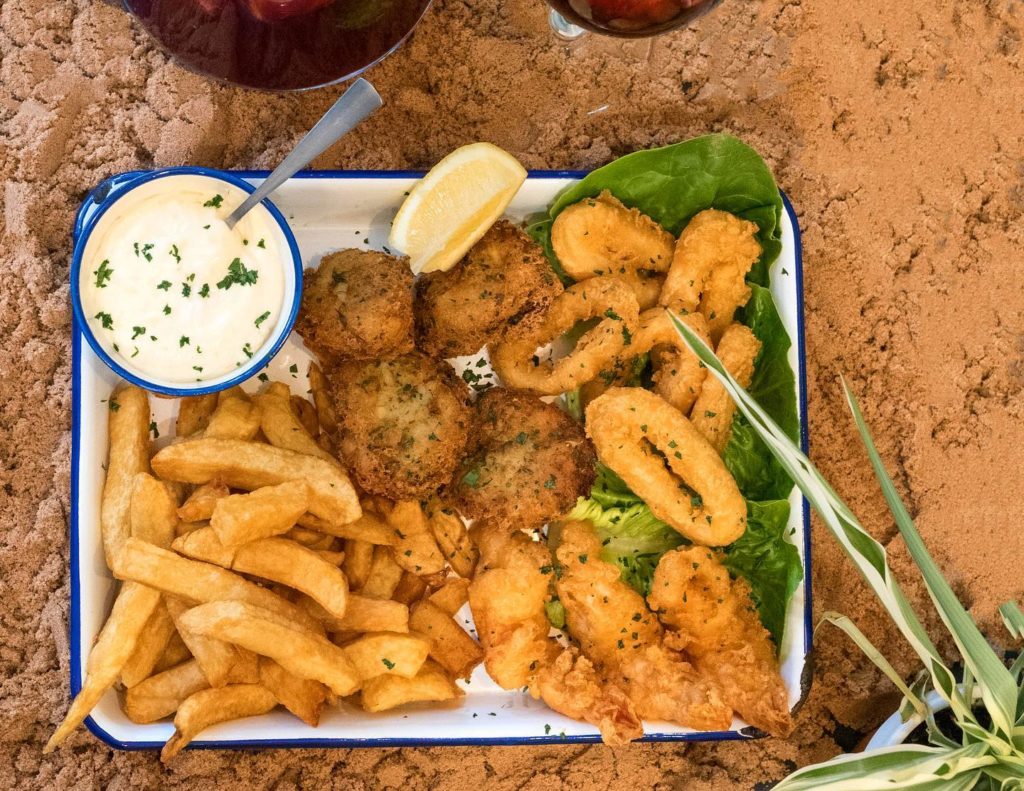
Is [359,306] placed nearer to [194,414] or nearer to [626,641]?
[194,414]

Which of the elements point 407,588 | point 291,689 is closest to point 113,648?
point 291,689

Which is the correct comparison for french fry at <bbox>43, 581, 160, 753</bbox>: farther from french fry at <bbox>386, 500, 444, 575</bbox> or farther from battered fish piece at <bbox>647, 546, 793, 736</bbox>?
battered fish piece at <bbox>647, 546, 793, 736</bbox>

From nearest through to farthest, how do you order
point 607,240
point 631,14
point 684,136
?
1. point 631,14
2. point 607,240
3. point 684,136

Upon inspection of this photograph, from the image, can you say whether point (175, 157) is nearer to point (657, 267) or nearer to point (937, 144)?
point (657, 267)

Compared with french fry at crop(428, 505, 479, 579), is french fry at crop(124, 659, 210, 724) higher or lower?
lower

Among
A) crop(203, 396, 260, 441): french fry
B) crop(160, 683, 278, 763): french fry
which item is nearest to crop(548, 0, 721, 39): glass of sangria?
crop(203, 396, 260, 441): french fry

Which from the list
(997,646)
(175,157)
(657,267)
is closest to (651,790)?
(997,646)
